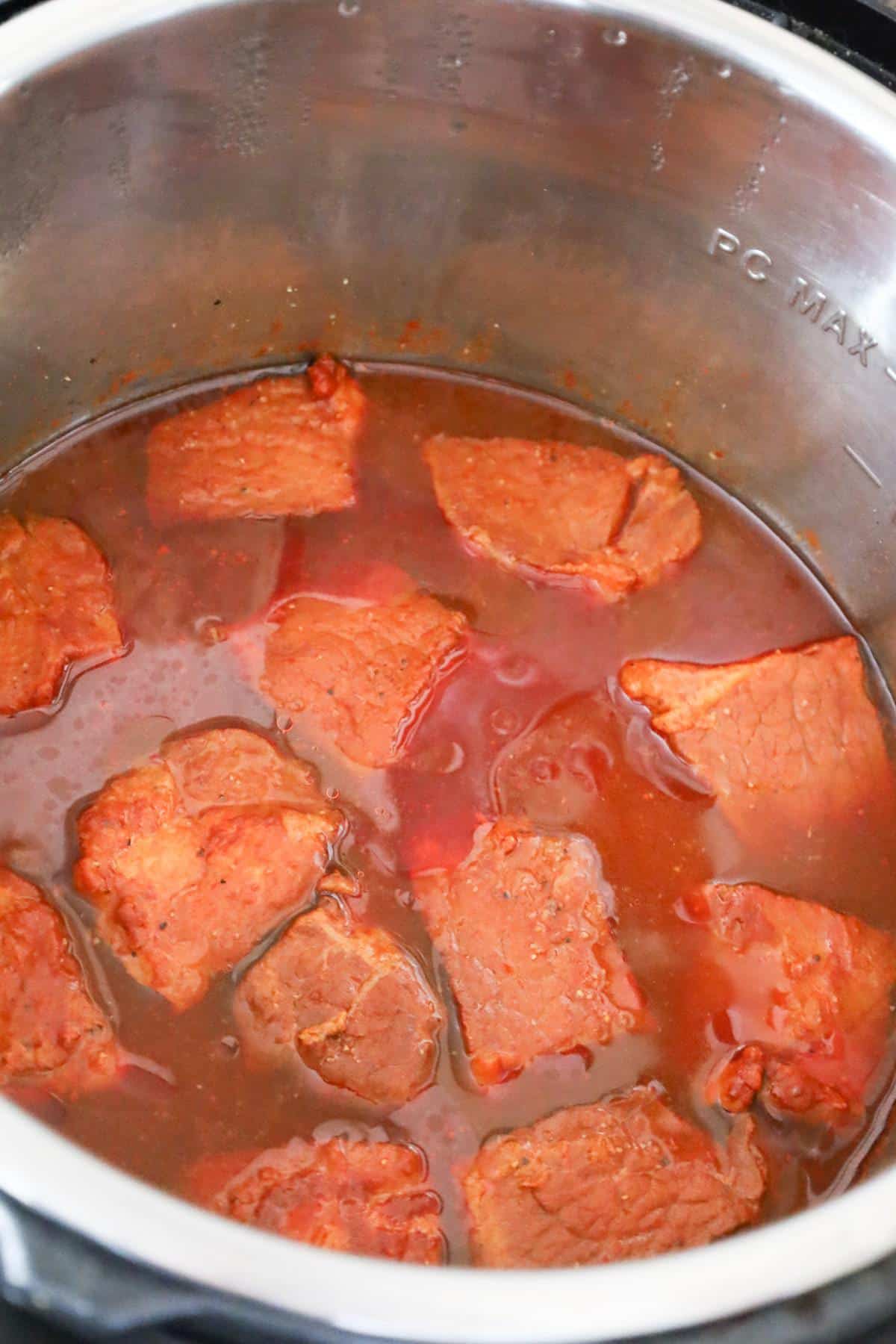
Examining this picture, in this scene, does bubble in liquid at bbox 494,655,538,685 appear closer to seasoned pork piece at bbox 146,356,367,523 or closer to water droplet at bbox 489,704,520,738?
water droplet at bbox 489,704,520,738

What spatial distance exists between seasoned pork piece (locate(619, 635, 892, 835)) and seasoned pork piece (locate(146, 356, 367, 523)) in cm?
73

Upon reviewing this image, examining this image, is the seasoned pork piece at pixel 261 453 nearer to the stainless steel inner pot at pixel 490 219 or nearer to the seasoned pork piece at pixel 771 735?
the stainless steel inner pot at pixel 490 219

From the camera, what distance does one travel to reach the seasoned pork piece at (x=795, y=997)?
2.21 metres

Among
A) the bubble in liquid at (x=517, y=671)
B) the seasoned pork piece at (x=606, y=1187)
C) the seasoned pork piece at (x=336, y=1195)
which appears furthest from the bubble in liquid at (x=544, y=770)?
the seasoned pork piece at (x=336, y=1195)

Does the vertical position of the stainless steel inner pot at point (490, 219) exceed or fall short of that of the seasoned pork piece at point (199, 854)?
it exceeds it

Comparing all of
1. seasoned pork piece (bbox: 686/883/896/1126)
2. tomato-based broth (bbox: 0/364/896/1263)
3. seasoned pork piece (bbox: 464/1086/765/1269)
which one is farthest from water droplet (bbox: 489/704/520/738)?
seasoned pork piece (bbox: 464/1086/765/1269)

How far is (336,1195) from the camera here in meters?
1.99

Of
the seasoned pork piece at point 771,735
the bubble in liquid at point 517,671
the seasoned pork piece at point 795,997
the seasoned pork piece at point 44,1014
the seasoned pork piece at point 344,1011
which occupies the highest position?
the seasoned pork piece at point 771,735

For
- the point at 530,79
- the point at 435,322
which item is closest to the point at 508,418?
the point at 435,322

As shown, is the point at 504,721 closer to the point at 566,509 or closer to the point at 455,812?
the point at 455,812

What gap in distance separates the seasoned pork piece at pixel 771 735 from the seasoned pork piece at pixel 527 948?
1.03 ft

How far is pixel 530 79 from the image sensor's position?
7.42ft

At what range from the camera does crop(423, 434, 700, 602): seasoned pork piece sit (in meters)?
2.59

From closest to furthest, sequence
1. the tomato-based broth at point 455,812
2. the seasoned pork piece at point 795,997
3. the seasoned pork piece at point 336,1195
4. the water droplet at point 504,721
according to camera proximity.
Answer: the seasoned pork piece at point 336,1195, the tomato-based broth at point 455,812, the seasoned pork piece at point 795,997, the water droplet at point 504,721
